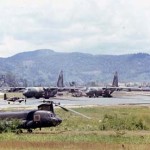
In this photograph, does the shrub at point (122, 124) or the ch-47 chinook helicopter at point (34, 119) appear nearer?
the ch-47 chinook helicopter at point (34, 119)

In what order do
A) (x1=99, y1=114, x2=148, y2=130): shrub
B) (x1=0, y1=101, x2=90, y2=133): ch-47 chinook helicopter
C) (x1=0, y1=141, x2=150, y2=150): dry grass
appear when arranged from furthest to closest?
(x1=99, y1=114, x2=148, y2=130): shrub → (x1=0, y1=101, x2=90, y2=133): ch-47 chinook helicopter → (x1=0, y1=141, x2=150, y2=150): dry grass

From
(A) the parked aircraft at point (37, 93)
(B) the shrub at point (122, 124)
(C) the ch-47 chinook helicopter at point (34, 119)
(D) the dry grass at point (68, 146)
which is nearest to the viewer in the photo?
(D) the dry grass at point (68, 146)

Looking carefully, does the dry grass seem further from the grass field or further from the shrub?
the shrub

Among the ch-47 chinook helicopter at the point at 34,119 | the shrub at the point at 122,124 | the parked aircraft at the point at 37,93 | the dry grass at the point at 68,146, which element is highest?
the parked aircraft at the point at 37,93

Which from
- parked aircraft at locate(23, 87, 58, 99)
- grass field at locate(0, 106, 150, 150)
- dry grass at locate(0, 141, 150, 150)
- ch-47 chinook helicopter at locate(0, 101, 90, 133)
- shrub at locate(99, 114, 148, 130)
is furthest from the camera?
parked aircraft at locate(23, 87, 58, 99)

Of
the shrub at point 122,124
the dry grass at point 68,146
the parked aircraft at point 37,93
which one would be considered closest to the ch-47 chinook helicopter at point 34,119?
the shrub at point 122,124

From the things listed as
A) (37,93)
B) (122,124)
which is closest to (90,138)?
(122,124)

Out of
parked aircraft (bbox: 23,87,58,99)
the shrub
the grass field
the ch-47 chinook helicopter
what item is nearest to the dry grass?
the grass field

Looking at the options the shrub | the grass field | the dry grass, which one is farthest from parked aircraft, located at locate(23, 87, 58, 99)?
the dry grass

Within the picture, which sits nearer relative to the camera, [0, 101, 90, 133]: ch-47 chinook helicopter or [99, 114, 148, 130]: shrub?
[0, 101, 90, 133]: ch-47 chinook helicopter

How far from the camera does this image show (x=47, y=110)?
2419 inches

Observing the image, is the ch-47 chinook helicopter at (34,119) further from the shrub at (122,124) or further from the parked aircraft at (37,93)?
the parked aircraft at (37,93)

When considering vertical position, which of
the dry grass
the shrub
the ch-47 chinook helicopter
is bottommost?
the dry grass

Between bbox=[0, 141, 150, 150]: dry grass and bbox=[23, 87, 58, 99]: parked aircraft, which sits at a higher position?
bbox=[23, 87, 58, 99]: parked aircraft
